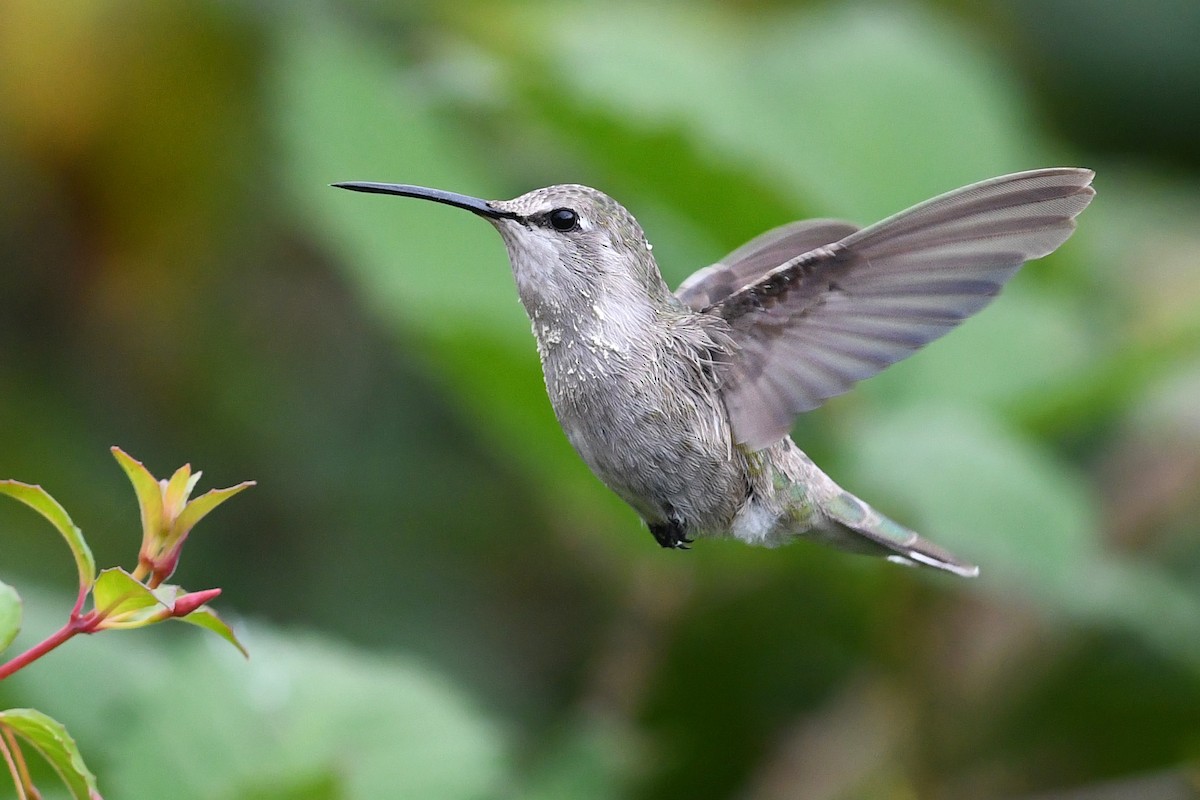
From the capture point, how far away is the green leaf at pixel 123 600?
3.34 ft

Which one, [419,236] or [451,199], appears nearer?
[451,199]

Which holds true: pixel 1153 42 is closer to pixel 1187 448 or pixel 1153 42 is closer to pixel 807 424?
pixel 1187 448

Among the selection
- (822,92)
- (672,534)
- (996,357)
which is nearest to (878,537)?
(672,534)

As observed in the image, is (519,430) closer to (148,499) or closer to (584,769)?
(584,769)

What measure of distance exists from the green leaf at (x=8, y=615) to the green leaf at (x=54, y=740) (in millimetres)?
52

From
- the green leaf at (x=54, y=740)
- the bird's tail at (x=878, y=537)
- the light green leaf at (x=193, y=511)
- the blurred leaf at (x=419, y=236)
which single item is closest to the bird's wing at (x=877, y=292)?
the bird's tail at (x=878, y=537)

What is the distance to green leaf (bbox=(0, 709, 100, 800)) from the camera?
104 cm

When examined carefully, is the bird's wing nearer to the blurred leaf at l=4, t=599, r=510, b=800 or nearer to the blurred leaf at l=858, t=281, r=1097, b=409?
the blurred leaf at l=4, t=599, r=510, b=800

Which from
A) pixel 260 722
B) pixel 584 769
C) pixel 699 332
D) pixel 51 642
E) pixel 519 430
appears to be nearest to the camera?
→ pixel 51 642

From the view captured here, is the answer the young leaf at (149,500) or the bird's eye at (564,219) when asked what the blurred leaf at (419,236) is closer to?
the bird's eye at (564,219)

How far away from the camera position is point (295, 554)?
3516 mm

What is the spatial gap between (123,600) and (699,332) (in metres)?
0.72

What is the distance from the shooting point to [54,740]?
105 centimetres

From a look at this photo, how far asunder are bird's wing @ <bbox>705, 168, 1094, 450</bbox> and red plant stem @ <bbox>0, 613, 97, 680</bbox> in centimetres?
71
